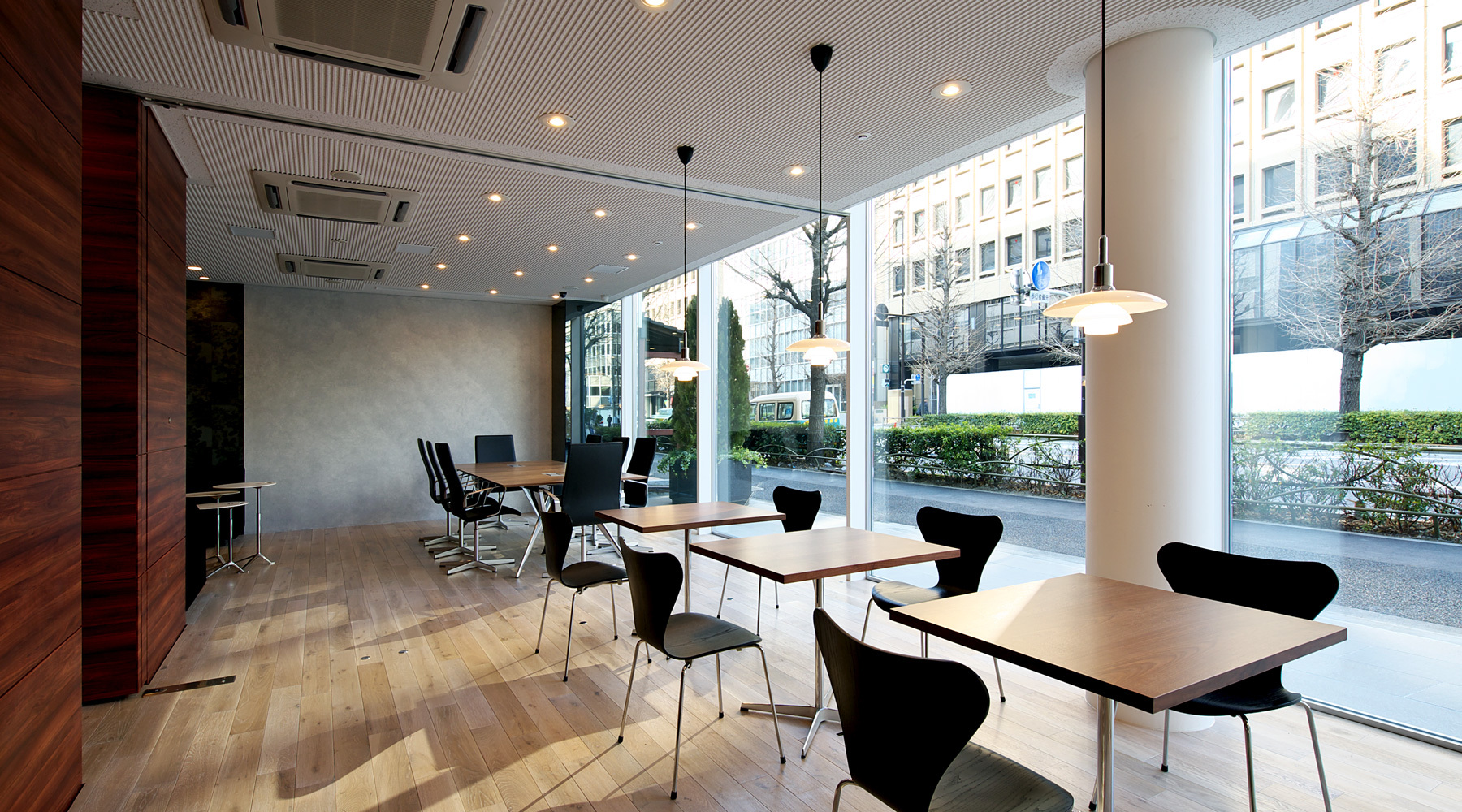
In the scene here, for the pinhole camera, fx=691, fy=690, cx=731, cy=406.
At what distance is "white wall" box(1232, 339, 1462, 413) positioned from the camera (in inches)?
109

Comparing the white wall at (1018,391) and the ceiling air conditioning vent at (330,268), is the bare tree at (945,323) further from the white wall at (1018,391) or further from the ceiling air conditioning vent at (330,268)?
the ceiling air conditioning vent at (330,268)

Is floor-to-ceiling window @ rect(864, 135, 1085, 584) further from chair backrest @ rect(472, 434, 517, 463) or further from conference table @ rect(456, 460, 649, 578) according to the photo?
chair backrest @ rect(472, 434, 517, 463)

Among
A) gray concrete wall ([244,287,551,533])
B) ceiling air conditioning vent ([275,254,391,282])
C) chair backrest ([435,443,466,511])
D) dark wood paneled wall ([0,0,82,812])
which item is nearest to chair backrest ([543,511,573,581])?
dark wood paneled wall ([0,0,82,812])

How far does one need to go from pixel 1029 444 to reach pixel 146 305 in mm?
5037

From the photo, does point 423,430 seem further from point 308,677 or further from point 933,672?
point 933,672

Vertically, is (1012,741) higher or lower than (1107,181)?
lower

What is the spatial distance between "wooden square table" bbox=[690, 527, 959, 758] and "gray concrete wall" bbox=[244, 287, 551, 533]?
7509 mm

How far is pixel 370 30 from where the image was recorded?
110 inches

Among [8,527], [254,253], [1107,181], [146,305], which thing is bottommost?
[8,527]

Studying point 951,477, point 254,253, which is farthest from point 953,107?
point 254,253

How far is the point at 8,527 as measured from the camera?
2045 millimetres

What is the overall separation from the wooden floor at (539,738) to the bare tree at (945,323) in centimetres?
181

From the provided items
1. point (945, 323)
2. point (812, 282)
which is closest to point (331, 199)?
point (812, 282)

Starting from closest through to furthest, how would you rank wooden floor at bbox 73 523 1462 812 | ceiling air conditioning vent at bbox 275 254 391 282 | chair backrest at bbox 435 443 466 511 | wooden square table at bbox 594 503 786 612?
wooden floor at bbox 73 523 1462 812 → wooden square table at bbox 594 503 786 612 → chair backrest at bbox 435 443 466 511 → ceiling air conditioning vent at bbox 275 254 391 282
